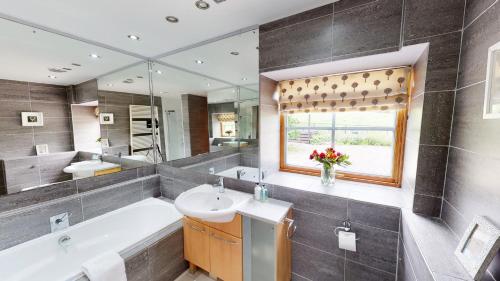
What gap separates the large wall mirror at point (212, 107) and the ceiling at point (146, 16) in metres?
0.23

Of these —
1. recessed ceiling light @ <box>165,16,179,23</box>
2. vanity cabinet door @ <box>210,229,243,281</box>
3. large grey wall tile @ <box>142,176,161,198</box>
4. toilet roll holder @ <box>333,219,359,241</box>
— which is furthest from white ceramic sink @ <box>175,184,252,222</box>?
recessed ceiling light @ <box>165,16,179,23</box>

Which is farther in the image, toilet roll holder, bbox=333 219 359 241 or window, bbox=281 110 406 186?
window, bbox=281 110 406 186

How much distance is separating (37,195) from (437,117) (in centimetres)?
328

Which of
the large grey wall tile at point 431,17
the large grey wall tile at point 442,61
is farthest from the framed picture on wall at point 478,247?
the large grey wall tile at point 431,17

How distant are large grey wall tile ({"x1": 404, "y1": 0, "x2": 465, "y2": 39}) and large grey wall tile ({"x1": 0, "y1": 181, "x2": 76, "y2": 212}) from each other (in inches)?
126

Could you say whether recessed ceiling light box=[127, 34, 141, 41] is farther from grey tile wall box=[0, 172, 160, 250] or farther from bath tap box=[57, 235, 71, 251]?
bath tap box=[57, 235, 71, 251]

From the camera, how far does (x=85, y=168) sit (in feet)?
6.75

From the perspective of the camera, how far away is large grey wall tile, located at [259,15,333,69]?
144cm

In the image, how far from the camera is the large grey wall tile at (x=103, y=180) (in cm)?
200

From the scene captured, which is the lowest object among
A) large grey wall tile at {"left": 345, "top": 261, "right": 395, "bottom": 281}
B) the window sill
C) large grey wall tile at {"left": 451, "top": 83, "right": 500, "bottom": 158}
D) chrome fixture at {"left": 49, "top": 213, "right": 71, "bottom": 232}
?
large grey wall tile at {"left": 345, "top": 261, "right": 395, "bottom": 281}

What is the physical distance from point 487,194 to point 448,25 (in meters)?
0.96

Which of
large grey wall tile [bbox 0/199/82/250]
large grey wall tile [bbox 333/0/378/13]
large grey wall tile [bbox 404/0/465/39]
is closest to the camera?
large grey wall tile [bbox 404/0/465/39]

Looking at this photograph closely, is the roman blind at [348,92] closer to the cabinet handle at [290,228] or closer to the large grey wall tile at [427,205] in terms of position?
the large grey wall tile at [427,205]

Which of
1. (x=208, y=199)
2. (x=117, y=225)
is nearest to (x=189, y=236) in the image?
(x=208, y=199)
